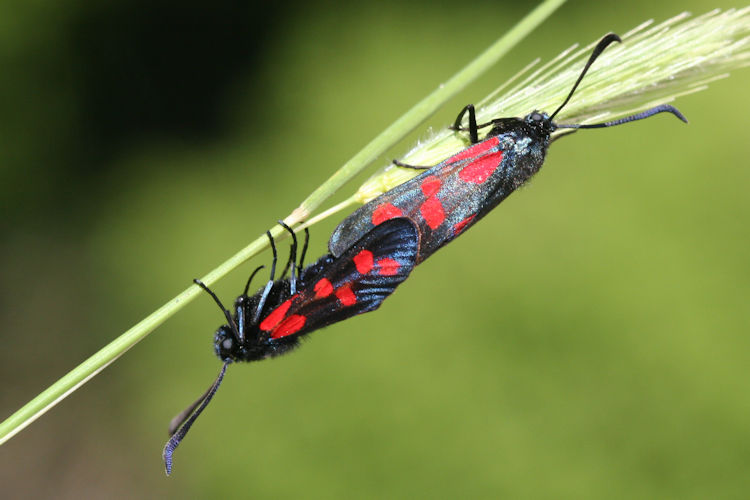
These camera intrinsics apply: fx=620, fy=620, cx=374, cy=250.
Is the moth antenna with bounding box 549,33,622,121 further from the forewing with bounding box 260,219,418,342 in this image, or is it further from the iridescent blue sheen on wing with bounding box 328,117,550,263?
the forewing with bounding box 260,219,418,342

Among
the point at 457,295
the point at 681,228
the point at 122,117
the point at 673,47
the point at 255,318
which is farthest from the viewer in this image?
the point at 122,117

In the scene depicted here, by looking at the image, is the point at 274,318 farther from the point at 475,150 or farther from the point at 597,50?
the point at 597,50

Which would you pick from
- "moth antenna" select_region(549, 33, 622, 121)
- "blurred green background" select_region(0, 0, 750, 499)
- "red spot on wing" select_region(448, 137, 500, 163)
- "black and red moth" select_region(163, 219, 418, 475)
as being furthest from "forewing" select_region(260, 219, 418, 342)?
"blurred green background" select_region(0, 0, 750, 499)

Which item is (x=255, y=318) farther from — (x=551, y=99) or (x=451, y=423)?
(x=451, y=423)

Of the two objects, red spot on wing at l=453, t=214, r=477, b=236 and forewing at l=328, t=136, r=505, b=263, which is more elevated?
forewing at l=328, t=136, r=505, b=263

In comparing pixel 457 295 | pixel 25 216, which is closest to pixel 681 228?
pixel 457 295

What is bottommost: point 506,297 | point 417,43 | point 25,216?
point 506,297
